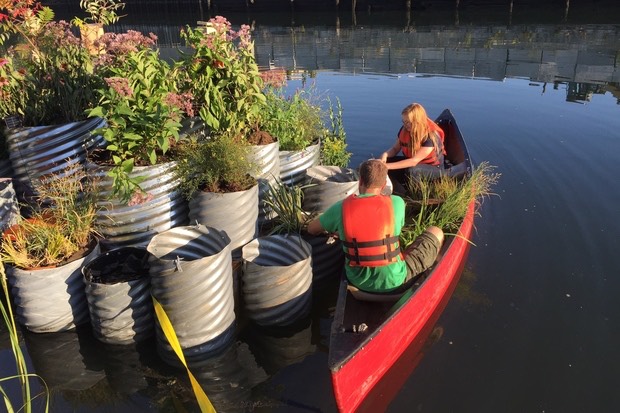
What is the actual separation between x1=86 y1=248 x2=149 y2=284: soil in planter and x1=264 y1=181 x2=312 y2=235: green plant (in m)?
1.34

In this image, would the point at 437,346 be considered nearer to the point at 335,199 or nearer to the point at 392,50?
the point at 335,199

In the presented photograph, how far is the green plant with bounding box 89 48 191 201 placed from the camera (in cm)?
438

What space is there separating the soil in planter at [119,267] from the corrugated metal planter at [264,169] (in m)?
1.47

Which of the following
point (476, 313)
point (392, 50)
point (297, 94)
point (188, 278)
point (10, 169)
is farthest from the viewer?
point (392, 50)

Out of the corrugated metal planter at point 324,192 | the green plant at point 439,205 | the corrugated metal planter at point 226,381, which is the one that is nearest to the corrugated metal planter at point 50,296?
the corrugated metal planter at point 226,381

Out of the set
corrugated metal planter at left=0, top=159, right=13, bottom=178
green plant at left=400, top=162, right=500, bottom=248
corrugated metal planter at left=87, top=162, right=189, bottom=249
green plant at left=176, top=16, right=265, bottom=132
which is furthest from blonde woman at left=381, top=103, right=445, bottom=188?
corrugated metal planter at left=0, top=159, right=13, bottom=178

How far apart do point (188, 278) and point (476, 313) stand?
301cm

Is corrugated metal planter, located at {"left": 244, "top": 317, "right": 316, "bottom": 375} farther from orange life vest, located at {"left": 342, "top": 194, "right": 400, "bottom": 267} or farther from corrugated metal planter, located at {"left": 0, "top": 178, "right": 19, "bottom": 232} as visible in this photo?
corrugated metal planter, located at {"left": 0, "top": 178, "right": 19, "bottom": 232}

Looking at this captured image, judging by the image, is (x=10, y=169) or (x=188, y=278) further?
(x=10, y=169)

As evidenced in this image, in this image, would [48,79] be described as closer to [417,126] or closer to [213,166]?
[213,166]

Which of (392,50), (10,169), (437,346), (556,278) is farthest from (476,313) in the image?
(392,50)

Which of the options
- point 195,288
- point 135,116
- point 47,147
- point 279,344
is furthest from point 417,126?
point 47,147

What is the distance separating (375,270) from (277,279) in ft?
2.94

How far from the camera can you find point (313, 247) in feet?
17.2
